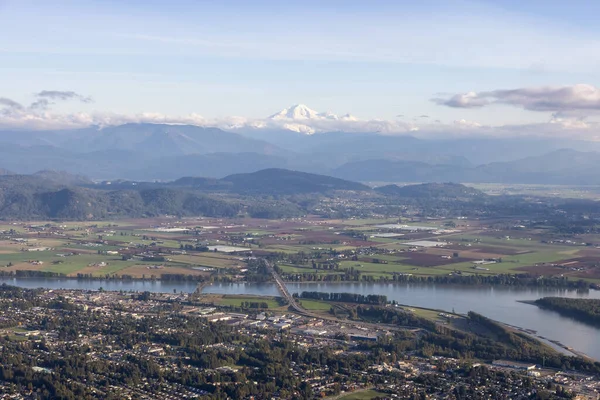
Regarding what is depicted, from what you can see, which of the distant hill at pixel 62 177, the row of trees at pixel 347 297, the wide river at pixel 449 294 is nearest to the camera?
the wide river at pixel 449 294

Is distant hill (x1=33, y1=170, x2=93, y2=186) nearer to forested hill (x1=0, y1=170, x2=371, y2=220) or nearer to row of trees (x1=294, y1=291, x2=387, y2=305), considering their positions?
forested hill (x1=0, y1=170, x2=371, y2=220)

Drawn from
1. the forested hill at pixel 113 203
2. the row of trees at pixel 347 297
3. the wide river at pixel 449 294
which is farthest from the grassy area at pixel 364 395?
the forested hill at pixel 113 203

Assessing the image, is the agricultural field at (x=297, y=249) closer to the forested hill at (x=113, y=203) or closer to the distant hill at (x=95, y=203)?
the distant hill at (x=95, y=203)

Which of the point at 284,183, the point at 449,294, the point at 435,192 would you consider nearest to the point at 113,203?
the point at 284,183

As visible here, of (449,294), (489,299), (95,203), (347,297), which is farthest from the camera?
(95,203)

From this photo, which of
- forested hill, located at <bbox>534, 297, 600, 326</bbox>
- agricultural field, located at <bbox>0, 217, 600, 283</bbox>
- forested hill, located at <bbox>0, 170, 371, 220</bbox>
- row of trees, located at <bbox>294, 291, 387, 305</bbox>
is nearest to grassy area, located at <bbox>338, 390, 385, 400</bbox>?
row of trees, located at <bbox>294, 291, 387, 305</bbox>

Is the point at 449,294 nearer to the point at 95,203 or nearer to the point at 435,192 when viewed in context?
the point at 95,203
